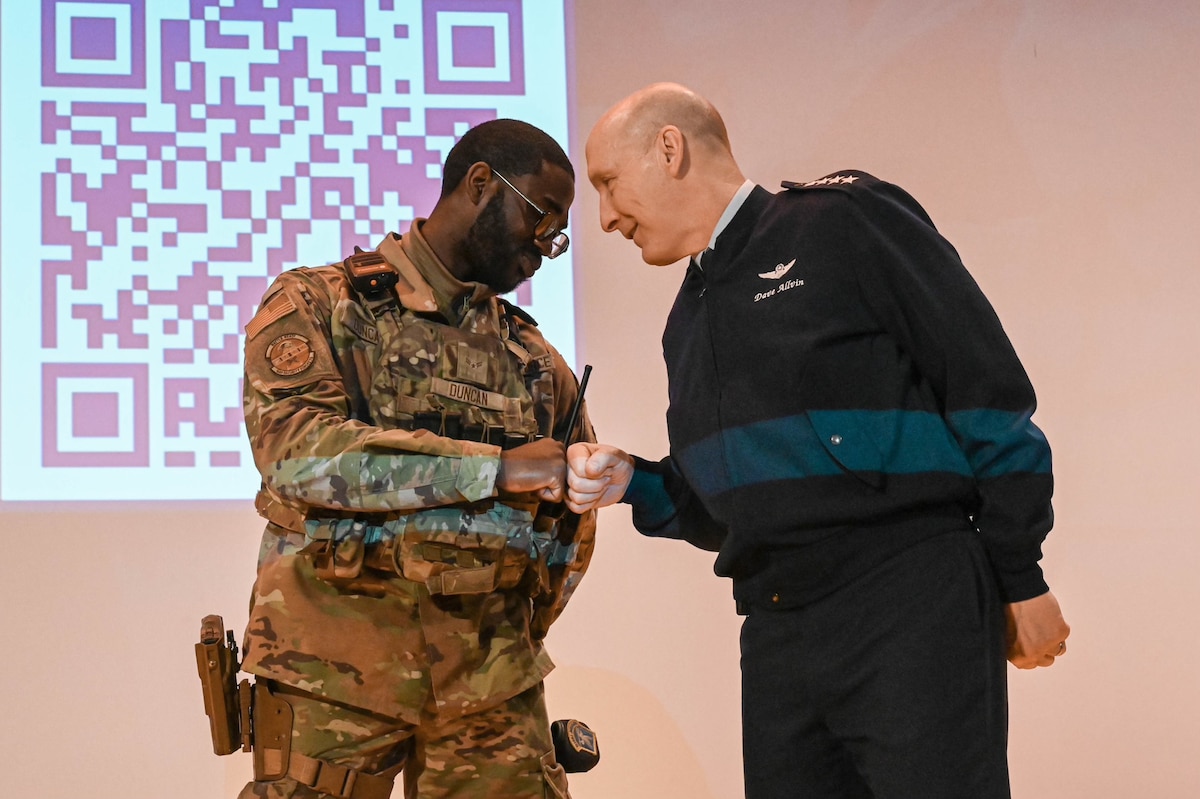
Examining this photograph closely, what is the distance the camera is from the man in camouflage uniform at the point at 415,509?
5.79 ft

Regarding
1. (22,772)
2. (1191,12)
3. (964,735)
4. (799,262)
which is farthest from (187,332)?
(1191,12)

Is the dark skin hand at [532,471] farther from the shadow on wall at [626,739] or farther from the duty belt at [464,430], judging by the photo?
the shadow on wall at [626,739]

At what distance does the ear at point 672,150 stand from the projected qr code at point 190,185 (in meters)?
1.41

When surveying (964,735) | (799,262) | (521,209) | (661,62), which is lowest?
(964,735)

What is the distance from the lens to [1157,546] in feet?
11.1

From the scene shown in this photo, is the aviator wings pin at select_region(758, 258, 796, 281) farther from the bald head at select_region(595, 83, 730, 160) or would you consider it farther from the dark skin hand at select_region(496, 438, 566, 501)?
the dark skin hand at select_region(496, 438, 566, 501)

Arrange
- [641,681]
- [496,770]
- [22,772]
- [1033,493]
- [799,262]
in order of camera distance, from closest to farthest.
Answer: [1033,493]
[799,262]
[496,770]
[22,772]
[641,681]

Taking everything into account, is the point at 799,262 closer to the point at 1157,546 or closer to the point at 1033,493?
the point at 1033,493

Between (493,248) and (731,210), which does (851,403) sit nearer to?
(731,210)

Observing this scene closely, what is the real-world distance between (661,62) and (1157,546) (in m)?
2.02

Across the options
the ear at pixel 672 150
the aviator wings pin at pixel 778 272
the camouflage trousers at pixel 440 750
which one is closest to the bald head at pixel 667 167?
the ear at pixel 672 150

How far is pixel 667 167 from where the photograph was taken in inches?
66.4

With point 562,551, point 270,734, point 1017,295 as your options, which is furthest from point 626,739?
point 1017,295

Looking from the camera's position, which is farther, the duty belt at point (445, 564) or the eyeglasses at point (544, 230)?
the eyeglasses at point (544, 230)
